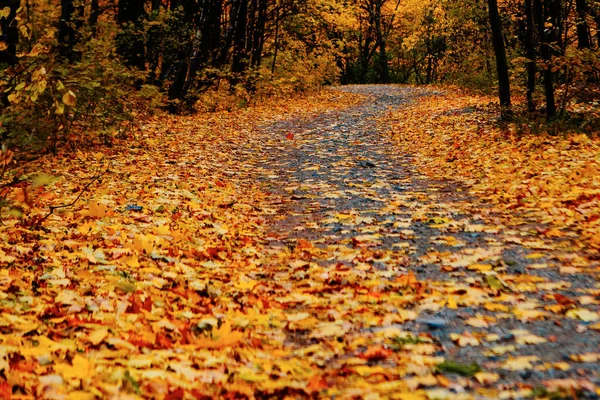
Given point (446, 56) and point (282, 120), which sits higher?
point (446, 56)

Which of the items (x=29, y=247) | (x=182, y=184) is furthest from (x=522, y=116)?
(x=29, y=247)

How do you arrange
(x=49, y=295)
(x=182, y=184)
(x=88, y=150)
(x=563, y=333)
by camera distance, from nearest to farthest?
(x=563, y=333) → (x=49, y=295) → (x=182, y=184) → (x=88, y=150)

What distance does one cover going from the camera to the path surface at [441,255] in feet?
10.8

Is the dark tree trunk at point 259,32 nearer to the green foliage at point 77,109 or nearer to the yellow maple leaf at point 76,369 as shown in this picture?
the green foliage at point 77,109

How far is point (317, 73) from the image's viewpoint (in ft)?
89.2

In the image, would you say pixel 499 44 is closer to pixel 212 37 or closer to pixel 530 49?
pixel 530 49

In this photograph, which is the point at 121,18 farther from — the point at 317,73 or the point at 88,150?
the point at 317,73

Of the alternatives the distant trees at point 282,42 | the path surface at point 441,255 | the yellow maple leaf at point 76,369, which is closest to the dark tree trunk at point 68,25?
the distant trees at point 282,42

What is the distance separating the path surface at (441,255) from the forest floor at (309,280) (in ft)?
0.07

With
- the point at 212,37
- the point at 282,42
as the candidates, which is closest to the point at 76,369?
the point at 212,37

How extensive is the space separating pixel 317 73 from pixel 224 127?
13705 millimetres

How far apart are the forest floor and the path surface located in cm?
2

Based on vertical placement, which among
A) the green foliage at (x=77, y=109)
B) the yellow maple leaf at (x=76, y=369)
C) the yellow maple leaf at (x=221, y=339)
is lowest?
the yellow maple leaf at (x=221, y=339)

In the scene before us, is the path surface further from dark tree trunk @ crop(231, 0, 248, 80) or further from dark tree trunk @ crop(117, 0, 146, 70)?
dark tree trunk @ crop(231, 0, 248, 80)
